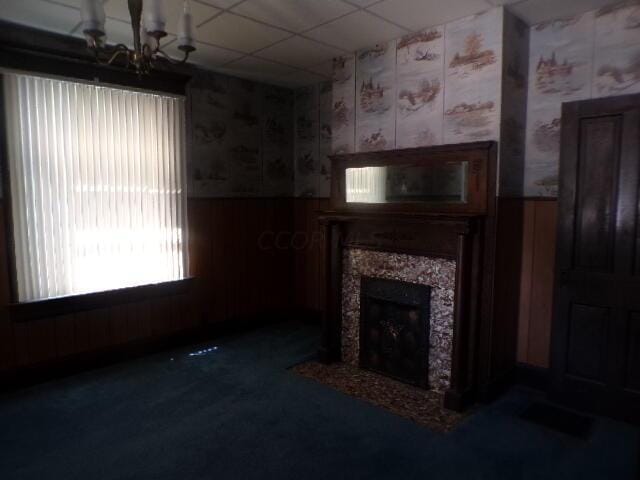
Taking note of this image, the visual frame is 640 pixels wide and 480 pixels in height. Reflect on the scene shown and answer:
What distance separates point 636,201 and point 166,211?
354 centimetres

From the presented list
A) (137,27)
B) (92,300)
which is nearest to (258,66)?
(137,27)

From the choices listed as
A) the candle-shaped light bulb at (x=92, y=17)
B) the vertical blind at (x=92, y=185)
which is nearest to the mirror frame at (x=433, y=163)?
the vertical blind at (x=92, y=185)

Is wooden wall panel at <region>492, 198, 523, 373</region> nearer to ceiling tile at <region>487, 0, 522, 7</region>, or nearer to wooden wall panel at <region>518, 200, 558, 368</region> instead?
wooden wall panel at <region>518, 200, 558, 368</region>

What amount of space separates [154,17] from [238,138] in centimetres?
269

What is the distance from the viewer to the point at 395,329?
10.8ft

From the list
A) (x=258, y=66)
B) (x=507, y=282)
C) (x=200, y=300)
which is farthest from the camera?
(x=200, y=300)

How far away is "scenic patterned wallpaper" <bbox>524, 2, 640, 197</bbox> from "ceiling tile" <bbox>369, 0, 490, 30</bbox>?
60 cm

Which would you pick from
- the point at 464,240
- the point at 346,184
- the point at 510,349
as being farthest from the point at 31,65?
the point at 510,349

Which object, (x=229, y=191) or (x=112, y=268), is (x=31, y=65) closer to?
(x=112, y=268)

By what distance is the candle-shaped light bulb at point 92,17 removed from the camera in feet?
5.49

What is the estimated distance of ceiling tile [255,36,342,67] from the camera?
11.2 feet

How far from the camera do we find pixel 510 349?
318cm

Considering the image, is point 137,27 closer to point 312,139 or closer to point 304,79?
point 304,79

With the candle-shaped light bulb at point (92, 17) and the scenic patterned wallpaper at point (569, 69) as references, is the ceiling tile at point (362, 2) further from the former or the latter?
the candle-shaped light bulb at point (92, 17)
